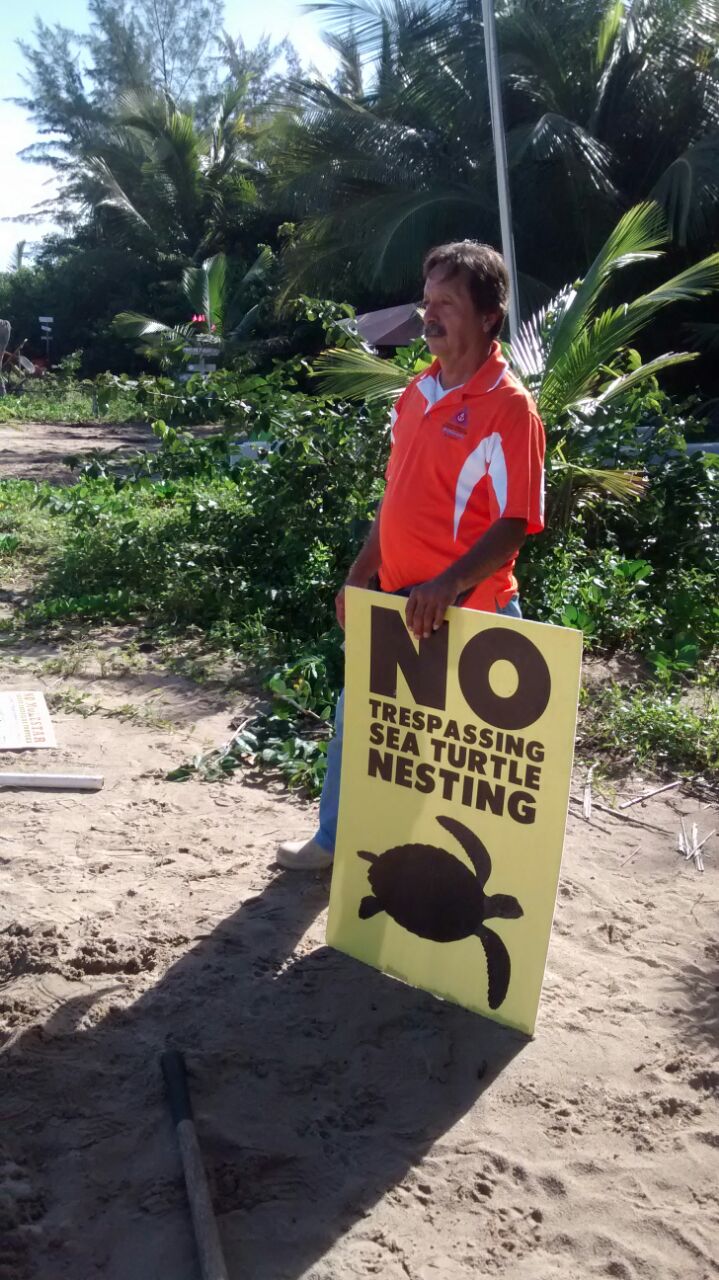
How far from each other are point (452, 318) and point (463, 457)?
1.05 feet

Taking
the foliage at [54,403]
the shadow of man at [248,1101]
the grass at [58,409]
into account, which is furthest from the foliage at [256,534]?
the grass at [58,409]

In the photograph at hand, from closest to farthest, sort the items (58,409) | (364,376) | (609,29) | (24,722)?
1. (24,722)
2. (364,376)
3. (609,29)
4. (58,409)

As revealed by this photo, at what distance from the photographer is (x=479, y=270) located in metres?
2.54

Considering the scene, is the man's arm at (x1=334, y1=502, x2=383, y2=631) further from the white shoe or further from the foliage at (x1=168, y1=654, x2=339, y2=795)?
the foliage at (x1=168, y1=654, x2=339, y2=795)

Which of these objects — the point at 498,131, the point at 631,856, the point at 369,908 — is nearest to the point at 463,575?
the point at 369,908

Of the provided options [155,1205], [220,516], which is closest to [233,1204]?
[155,1205]

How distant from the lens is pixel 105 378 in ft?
21.5

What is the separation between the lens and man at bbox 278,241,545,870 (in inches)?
98.7

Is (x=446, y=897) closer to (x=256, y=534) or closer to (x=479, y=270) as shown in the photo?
(x=479, y=270)

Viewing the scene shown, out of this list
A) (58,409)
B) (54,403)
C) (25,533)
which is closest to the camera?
(25,533)

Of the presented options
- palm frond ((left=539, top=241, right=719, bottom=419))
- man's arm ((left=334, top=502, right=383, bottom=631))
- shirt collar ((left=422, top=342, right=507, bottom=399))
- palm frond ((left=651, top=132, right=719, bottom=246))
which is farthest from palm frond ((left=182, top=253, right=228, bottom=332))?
shirt collar ((left=422, top=342, right=507, bottom=399))

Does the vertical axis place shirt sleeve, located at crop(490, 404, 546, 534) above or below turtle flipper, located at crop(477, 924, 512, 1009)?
above

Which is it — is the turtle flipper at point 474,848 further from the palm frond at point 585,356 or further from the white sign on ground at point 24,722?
the palm frond at point 585,356

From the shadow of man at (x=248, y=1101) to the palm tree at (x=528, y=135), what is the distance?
42.9 ft
